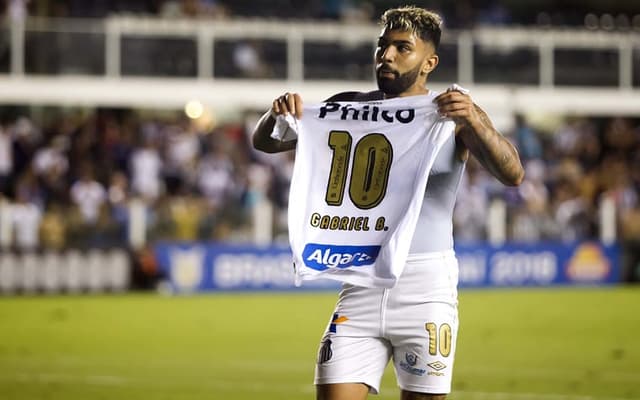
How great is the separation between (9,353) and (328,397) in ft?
30.0

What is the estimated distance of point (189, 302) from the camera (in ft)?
70.8

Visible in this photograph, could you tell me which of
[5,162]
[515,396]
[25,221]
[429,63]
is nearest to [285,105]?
[429,63]

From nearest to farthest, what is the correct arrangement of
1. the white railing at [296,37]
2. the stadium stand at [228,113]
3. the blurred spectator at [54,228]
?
the blurred spectator at [54,228] → the stadium stand at [228,113] → the white railing at [296,37]

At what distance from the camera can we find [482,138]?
17.3 ft

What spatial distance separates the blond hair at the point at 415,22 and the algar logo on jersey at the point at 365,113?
34 centimetres

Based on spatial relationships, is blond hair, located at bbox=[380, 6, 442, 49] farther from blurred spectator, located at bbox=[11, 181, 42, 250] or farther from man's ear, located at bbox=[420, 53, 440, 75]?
blurred spectator, located at bbox=[11, 181, 42, 250]

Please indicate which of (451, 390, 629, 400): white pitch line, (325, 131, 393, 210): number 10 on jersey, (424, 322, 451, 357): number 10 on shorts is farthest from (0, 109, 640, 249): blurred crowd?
(424, 322, 451, 357): number 10 on shorts

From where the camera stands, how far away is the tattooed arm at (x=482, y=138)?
527 centimetres

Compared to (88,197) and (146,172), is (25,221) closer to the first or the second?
(88,197)

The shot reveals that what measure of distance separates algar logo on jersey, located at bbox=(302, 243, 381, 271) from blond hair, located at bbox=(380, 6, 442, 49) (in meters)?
0.96

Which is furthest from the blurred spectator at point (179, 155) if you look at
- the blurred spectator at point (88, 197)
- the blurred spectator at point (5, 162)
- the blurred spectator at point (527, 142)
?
the blurred spectator at point (527, 142)

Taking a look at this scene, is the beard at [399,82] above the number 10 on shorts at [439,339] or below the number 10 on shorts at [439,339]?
above

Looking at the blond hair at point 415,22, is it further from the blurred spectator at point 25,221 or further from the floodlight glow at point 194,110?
the floodlight glow at point 194,110

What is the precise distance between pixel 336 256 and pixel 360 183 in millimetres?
343
